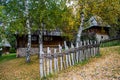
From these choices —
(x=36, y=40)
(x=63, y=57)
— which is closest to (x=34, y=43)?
(x=36, y=40)

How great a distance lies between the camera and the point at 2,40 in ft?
73.9

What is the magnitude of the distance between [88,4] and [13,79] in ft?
34.5

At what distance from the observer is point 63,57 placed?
1717 cm

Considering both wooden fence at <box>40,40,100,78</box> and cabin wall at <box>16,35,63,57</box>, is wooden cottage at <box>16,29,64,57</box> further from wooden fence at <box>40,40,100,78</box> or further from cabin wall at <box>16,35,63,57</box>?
wooden fence at <box>40,40,100,78</box>

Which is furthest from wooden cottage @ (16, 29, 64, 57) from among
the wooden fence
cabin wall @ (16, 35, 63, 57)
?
the wooden fence

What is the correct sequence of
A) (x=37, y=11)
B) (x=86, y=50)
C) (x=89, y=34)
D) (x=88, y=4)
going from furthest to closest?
(x=89, y=34) < (x=37, y=11) < (x=88, y=4) < (x=86, y=50)

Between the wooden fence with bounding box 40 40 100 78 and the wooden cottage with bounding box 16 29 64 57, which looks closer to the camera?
the wooden fence with bounding box 40 40 100 78

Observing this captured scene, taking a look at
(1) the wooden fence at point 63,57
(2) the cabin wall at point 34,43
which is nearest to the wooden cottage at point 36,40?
(2) the cabin wall at point 34,43

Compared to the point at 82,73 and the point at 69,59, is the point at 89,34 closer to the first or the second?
the point at 69,59

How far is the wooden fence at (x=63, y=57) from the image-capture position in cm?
1529

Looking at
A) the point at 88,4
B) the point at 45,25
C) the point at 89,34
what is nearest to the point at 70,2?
the point at 88,4

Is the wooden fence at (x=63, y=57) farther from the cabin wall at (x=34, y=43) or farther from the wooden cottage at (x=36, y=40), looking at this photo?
the cabin wall at (x=34, y=43)

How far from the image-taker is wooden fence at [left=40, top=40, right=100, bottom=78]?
15.3m

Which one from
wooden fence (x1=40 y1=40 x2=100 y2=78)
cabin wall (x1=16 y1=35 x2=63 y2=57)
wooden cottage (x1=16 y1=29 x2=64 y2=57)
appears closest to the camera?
wooden fence (x1=40 y1=40 x2=100 y2=78)
